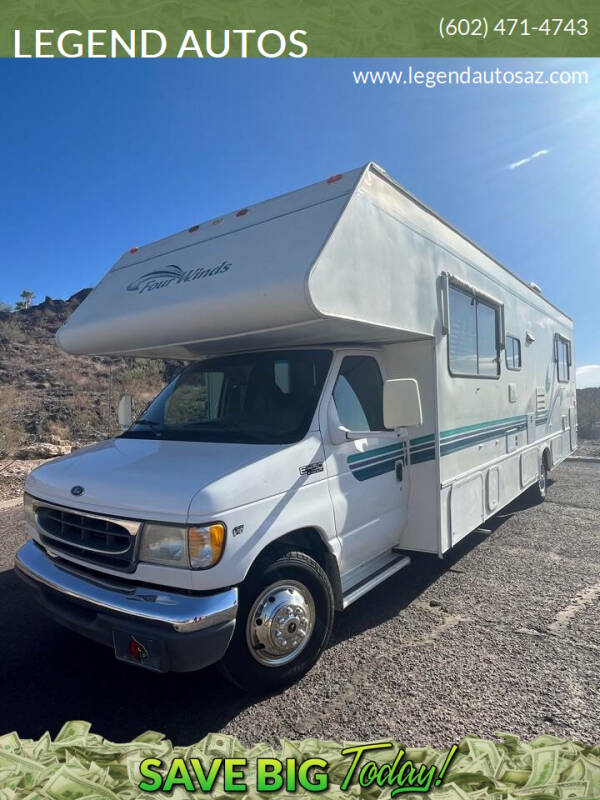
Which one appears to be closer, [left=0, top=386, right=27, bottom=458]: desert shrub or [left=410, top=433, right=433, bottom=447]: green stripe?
[left=410, top=433, right=433, bottom=447]: green stripe

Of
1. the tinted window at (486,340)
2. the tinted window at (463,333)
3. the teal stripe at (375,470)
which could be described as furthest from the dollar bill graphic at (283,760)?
the tinted window at (486,340)

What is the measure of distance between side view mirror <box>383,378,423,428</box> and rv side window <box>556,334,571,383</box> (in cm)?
648

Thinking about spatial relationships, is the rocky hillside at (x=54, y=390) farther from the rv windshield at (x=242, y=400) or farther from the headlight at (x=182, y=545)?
the headlight at (x=182, y=545)

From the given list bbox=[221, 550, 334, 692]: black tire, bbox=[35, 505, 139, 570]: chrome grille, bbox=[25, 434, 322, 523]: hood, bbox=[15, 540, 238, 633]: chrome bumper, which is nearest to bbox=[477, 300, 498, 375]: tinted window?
bbox=[25, 434, 322, 523]: hood

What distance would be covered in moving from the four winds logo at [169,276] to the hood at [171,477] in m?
1.23

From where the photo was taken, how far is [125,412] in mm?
5121

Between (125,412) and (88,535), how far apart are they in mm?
2228

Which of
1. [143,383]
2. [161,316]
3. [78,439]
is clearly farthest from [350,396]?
[143,383]

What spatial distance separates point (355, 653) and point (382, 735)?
2.63 ft

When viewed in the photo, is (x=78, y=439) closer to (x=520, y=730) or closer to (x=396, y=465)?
(x=396, y=465)

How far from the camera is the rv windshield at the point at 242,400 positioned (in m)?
3.52

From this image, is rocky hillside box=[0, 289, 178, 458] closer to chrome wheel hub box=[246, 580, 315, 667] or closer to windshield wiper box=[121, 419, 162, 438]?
windshield wiper box=[121, 419, 162, 438]

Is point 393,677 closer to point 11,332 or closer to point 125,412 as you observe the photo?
point 125,412

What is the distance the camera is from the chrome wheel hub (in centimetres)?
294
